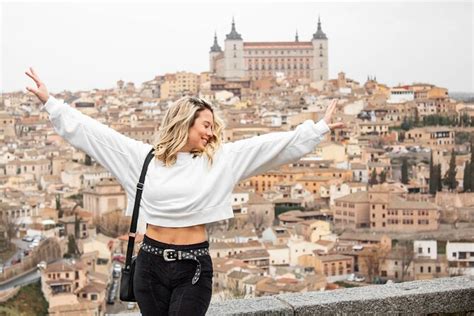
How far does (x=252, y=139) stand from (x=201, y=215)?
16 cm

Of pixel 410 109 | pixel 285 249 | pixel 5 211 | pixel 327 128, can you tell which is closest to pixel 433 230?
pixel 285 249

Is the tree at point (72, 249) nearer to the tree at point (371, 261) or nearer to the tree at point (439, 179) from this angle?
the tree at point (371, 261)

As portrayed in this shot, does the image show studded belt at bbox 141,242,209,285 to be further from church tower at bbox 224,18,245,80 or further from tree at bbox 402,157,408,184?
church tower at bbox 224,18,245,80

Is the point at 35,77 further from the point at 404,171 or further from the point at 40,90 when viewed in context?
the point at 404,171

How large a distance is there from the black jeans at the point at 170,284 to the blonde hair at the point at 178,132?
14cm

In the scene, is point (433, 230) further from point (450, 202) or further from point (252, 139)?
point (252, 139)

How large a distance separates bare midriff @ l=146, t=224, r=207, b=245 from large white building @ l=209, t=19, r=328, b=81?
59469mm

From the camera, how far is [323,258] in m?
Result: 19.9

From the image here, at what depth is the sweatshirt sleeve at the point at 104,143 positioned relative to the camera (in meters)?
1.45

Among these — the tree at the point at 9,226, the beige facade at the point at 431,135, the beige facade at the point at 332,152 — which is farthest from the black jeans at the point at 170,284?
the beige facade at the point at 431,135

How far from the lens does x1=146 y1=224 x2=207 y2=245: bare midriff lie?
140 centimetres

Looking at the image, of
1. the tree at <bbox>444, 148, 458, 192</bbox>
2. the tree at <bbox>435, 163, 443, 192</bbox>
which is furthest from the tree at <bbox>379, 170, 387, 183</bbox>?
the tree at <bbox>444, 148, 458, 192</bbox>

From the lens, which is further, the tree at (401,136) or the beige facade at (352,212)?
the tree at (401,136)

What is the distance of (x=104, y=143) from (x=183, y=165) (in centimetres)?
15
